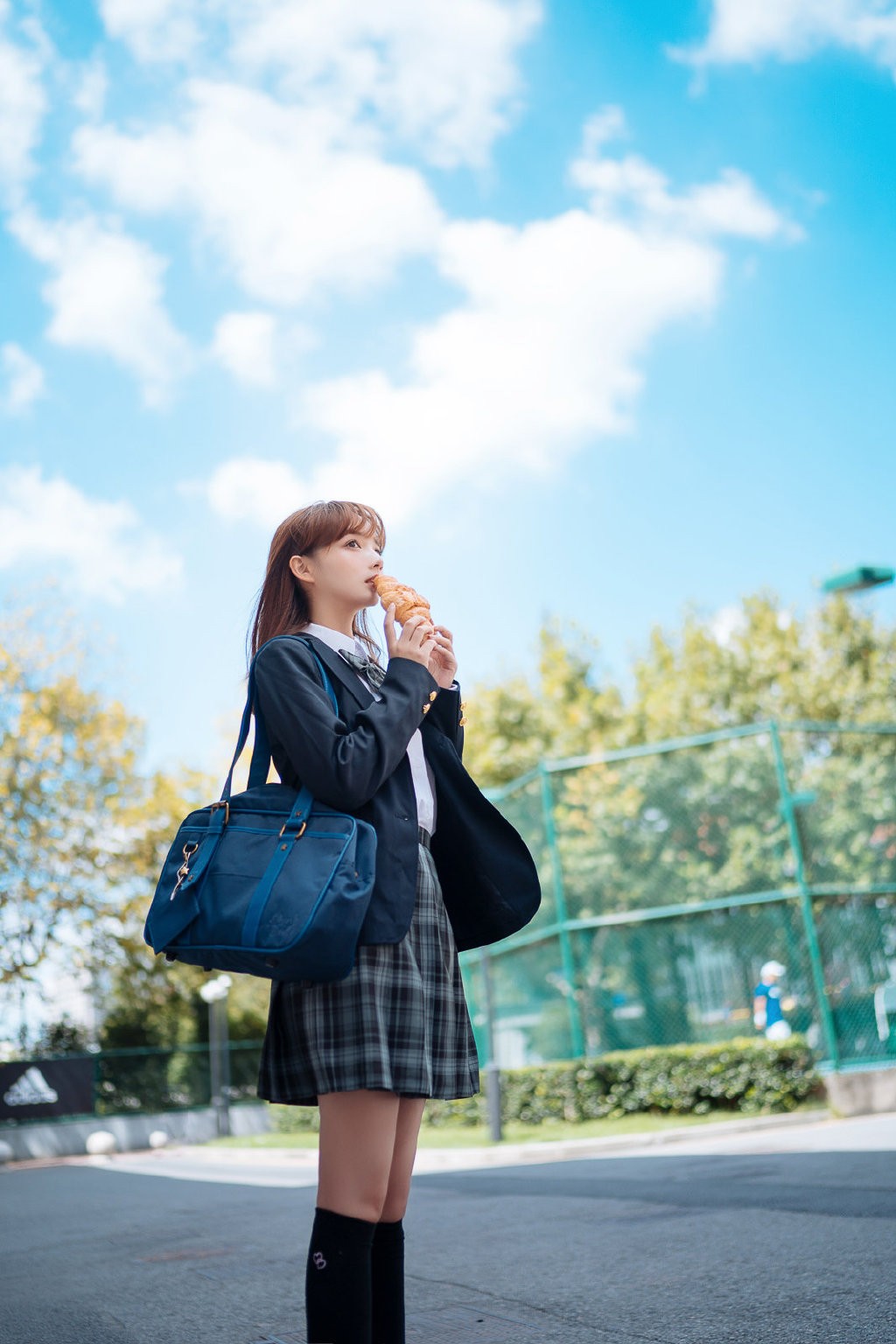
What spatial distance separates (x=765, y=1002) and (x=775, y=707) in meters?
Answer: 16.1

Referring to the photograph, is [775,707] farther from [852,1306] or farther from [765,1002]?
[852,1306]

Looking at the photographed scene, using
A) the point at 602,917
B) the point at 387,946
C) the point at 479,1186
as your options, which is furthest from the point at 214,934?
the point at 602,917

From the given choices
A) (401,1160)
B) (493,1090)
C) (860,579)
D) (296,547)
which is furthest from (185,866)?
(860,579)

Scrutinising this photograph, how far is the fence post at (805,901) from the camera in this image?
37.6 ft

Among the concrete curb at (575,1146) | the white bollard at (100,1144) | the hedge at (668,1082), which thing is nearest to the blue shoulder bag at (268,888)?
the concrete curb at (575,1146)

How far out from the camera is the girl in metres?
1.88

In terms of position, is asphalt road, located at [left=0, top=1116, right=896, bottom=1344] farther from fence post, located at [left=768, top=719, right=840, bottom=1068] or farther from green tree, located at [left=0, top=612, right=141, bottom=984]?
green tree, located at [left=0, top=612, right=141, bottom=984]

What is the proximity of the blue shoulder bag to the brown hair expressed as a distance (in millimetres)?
465

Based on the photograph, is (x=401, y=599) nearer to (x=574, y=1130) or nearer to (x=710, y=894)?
(x=574, y=1130)

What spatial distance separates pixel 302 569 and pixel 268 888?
2.48 feet

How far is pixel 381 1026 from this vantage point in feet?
6.20

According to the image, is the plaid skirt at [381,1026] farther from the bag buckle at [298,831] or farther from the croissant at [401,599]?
the croissant at [401,599]

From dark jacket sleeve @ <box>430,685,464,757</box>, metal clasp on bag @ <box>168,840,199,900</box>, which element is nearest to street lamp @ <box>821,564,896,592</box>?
dark jacket sleeve @ <box>430,685,464,757</box>

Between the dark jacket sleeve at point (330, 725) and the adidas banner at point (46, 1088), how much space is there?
19843 millimetres
